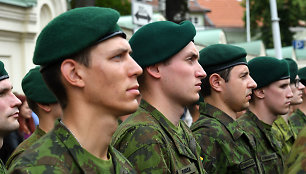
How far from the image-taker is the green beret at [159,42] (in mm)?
3896

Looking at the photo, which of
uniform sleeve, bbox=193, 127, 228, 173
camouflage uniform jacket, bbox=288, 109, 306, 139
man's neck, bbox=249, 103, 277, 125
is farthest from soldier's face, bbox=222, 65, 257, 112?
camouflage uniform jacket, bbox=288, 109, 306, 139

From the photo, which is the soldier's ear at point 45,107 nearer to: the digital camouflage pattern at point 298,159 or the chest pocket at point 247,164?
the chest pocket at point 247,164

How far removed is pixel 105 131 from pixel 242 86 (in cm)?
242

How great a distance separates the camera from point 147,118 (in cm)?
370

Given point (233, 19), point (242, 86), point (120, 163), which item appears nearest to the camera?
point (120, 163)

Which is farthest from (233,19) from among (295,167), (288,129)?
(295,167)

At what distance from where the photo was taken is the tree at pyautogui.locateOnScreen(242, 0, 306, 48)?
48625 mm

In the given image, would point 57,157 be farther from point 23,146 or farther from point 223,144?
point 223,144

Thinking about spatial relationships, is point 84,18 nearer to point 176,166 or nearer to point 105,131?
point 105,131

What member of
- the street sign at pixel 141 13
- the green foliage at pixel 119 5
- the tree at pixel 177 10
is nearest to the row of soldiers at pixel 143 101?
the street sign at pixel 141 13

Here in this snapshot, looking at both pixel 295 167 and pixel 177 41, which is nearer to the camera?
pixel 295 167

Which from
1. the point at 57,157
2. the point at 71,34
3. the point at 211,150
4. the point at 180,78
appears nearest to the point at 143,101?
the point at 180,78

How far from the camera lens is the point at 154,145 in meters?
3.44

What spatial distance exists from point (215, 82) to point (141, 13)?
11.2ft
